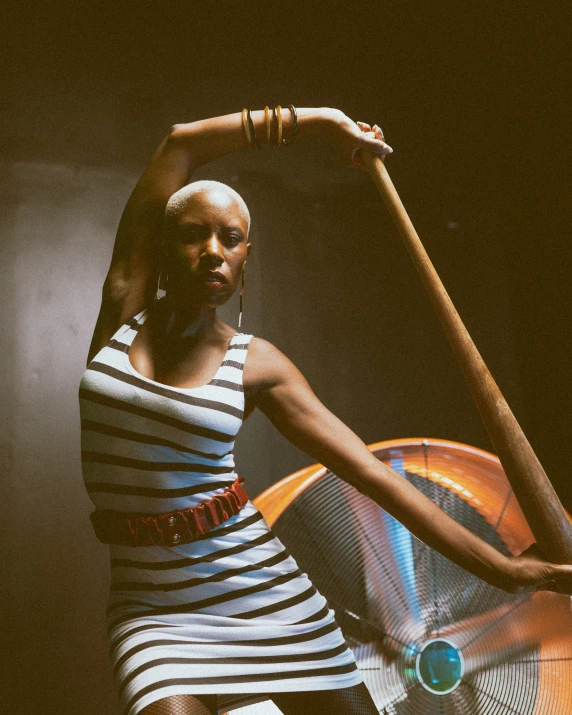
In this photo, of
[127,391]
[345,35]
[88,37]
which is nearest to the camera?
[127,391]

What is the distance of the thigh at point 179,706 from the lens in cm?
94

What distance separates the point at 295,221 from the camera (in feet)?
8.66

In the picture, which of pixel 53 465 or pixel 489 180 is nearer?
pixel 53 465

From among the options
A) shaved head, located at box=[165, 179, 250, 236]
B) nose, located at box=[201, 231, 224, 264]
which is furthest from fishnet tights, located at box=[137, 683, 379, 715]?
shaved head, located at box=[165, 179, 250, 236]

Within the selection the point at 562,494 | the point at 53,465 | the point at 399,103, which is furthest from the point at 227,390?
the point at 399,103

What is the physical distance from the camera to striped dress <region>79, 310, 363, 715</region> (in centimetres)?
105

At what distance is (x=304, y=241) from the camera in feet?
8.66

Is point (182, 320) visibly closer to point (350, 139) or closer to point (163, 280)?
point (163, 280)

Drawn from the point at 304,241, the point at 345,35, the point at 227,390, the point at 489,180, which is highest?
the point at 345,35

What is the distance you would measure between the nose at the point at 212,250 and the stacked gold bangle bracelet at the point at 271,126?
0.25 m

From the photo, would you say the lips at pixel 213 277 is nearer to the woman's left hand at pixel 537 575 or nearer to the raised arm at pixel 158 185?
the raised arm at pixel 158 185

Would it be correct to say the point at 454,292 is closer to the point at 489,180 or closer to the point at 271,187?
the point at 489,180

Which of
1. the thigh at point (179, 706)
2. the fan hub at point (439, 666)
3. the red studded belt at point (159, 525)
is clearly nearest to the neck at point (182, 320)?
the red studded belt at point (159, 525)

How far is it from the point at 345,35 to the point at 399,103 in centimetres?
33
